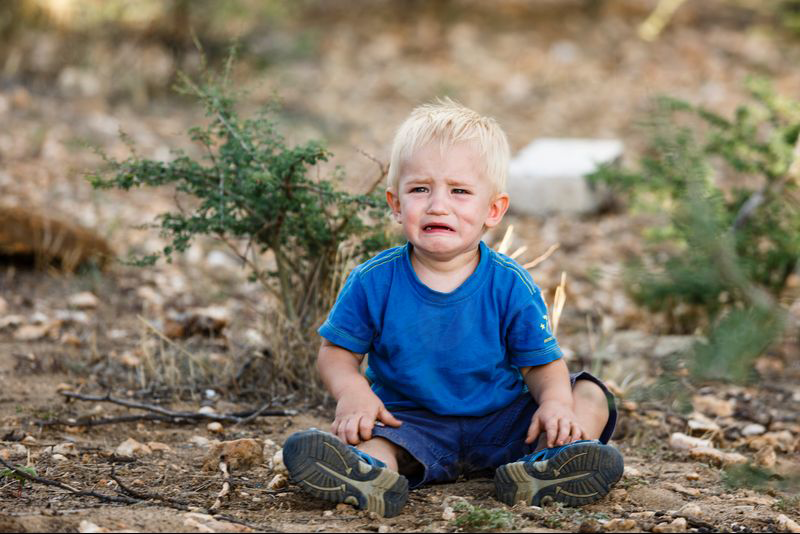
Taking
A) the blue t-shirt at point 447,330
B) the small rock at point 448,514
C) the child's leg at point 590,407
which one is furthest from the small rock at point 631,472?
the small rock at point 448,514

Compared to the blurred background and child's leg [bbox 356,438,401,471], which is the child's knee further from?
the blurred background

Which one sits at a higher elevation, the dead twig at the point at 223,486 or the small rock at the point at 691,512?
the small rock at the point at 691,512

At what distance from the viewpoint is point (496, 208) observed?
104 inches

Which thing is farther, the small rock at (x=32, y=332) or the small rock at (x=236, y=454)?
the small rock at (x=32, y=332)

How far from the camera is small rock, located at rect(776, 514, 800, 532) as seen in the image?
2202mm

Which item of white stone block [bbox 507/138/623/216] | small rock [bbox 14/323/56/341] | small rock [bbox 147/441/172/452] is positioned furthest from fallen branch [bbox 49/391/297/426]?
white stone block [bbox 507/138/623/216]

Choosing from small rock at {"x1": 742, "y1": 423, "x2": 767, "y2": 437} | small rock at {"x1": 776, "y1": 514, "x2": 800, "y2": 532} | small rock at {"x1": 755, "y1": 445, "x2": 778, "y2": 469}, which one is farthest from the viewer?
small rock at {"x1": 742, "y1": 423, "x2": 767, "y2": 437}

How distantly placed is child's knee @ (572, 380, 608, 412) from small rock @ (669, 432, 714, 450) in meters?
0.62

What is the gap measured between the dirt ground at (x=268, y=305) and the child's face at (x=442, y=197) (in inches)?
23.8

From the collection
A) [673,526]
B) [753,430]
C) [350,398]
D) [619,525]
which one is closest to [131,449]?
[350,398]

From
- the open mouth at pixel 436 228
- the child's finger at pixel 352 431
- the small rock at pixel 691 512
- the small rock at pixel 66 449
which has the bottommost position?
the small rock at pixel 66 449

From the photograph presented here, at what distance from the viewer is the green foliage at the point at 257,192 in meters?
3.13

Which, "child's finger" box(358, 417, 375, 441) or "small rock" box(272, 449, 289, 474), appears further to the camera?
"small rock" box(272, 449, 289, 474)

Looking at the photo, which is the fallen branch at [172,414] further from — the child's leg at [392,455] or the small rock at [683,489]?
the small rock at [683,489]
